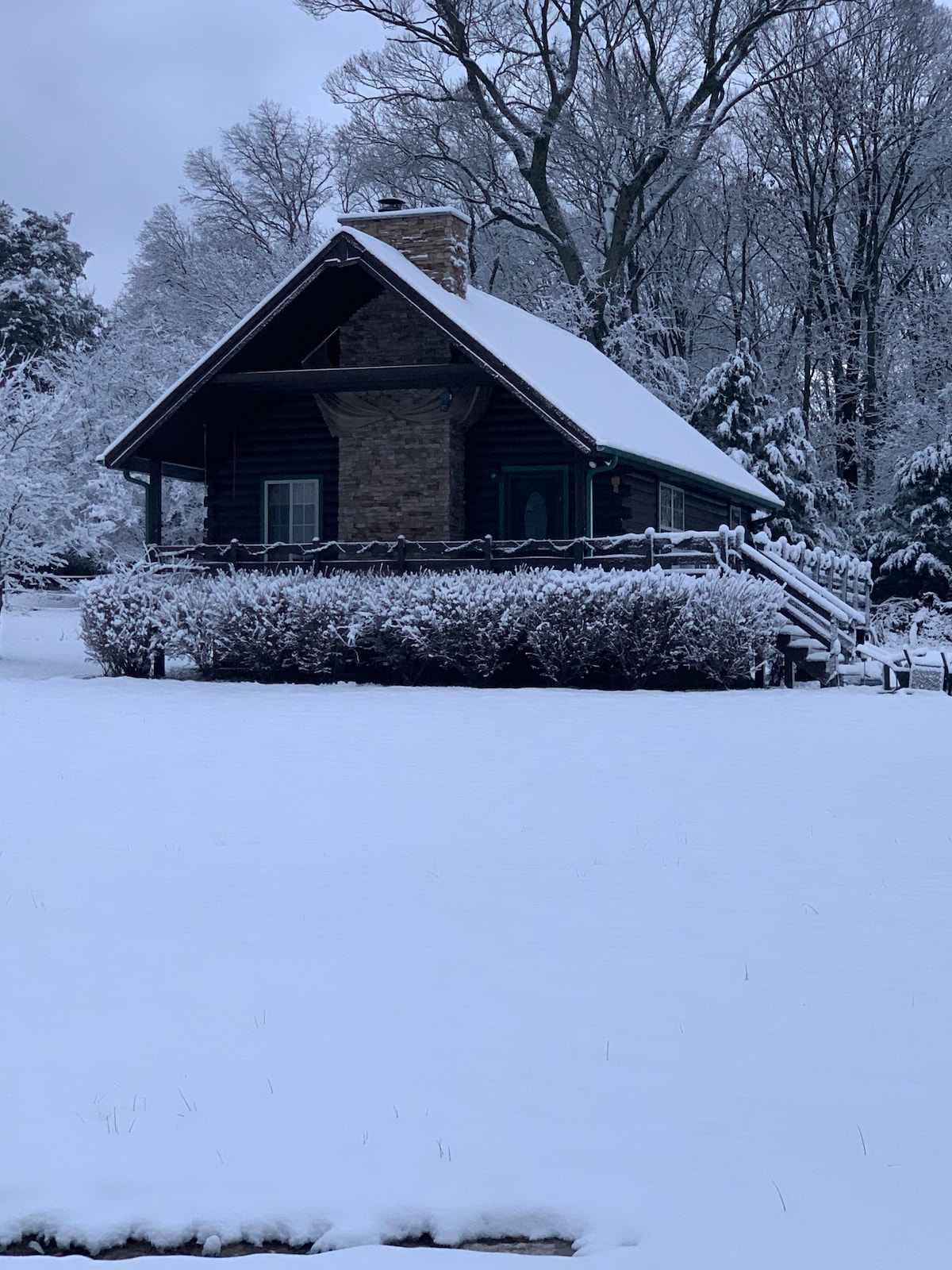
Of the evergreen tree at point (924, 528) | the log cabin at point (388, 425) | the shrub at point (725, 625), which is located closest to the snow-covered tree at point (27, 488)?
the log cabin at point (388, 425)

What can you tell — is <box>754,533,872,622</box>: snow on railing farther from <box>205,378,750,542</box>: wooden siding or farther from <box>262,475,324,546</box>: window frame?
<box>262,475,324,546</box>: window frame

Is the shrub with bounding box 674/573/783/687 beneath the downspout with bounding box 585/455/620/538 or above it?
beneath

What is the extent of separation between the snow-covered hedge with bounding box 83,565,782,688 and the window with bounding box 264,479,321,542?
3.91 m

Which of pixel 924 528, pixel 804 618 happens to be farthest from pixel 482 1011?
pixel 924 528

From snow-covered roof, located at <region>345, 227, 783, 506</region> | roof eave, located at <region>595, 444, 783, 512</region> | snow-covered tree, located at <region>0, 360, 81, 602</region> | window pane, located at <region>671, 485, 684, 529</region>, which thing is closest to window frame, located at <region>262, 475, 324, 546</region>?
snow-covered tree, located at <region>0, 360, 81, 602</region>

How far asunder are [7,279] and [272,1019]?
55.5m

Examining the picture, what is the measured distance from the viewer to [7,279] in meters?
55.8

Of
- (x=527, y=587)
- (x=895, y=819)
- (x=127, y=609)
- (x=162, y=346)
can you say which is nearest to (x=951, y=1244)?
(x=895, y=819)

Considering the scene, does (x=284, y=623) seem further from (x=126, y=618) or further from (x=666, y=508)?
(x=666, y=508)

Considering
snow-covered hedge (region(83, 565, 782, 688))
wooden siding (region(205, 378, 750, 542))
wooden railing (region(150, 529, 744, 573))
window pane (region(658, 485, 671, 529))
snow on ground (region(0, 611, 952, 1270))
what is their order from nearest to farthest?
snow on ground (region(0, 611, 952, 1270))
snow-covered hedge (region(83, 565, 782, 688))
wooden railing (region(150, 529, 744, 573))
wooden siding (region(205, 378, 750, 542))
window pane (region(658, 485, 671, 529))

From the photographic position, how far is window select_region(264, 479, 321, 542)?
80.2ft

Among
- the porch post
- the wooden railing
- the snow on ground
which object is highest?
the porch post

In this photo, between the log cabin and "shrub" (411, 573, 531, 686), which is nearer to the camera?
"shrub" (411, 573, 531, 686)

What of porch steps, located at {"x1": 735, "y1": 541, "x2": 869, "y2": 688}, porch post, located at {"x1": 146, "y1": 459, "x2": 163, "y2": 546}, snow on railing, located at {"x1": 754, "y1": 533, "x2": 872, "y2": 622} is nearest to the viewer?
porch steps, located at {"x1": 735, "y1": 541, "x2": 869, "y2": 688}
